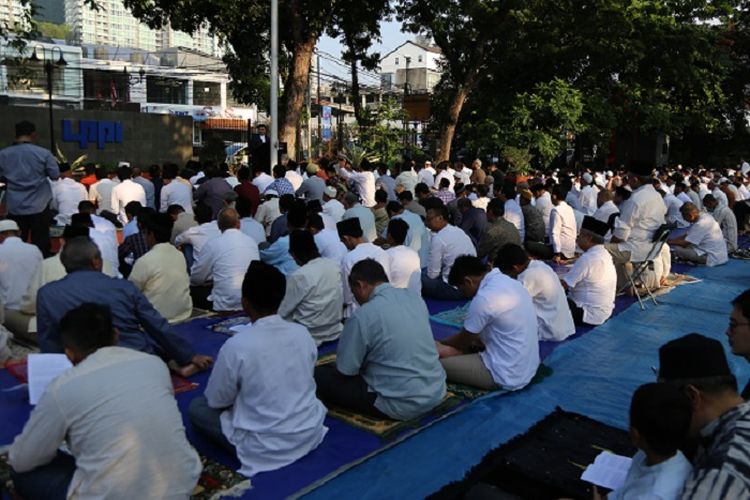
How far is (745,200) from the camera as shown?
45.5 feet

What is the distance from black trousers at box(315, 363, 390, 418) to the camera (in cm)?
425

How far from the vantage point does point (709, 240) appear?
1012cm

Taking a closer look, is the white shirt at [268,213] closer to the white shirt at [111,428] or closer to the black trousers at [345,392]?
the black trousers at [345,392]

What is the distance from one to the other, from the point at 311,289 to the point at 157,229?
151 cm

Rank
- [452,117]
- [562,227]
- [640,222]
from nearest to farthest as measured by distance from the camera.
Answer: [640,222], [562,227], [452,117]

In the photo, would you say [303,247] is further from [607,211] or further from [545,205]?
[545,205]

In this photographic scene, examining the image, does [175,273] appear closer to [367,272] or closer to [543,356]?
[367,272]

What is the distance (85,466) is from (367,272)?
2.02 meters

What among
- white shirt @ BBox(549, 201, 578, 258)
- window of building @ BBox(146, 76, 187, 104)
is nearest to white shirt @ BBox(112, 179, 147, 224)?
white shirt @ BBox(549, 201, 578, 258)

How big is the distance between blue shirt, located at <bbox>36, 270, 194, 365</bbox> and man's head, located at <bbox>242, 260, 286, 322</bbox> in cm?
100

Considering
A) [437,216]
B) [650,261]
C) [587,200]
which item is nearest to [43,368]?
[437,216]

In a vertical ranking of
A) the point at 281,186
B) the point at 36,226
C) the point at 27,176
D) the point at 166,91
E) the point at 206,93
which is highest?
the point at 206,93

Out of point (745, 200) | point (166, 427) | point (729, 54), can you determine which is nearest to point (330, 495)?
point (166, 427)

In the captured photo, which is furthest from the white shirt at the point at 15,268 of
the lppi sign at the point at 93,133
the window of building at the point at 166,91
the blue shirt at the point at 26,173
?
the window of building at the point at 166,91
